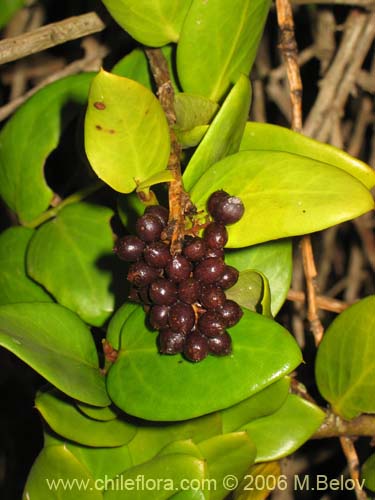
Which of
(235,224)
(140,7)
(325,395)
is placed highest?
(140,7)

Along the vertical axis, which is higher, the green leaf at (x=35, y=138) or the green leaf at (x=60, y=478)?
the green leaf at (x=35, y=138)

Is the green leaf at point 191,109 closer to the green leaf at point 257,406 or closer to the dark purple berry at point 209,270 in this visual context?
the dark purple berry at point 209,270

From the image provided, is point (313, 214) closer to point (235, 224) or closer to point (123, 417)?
point (235, 224)

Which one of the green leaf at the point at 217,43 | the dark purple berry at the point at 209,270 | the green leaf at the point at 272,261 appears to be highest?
the green leaf at the point at 217,43

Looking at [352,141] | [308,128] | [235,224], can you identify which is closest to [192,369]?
[235,224]

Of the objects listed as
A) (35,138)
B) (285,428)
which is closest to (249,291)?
(285,428)

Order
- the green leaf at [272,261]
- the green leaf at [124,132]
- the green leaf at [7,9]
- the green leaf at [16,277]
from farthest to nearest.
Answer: the green leaf at [7,9] < the green leaf at [16,277] < the green leaf at [272,261] < the green leaf at [124,132]

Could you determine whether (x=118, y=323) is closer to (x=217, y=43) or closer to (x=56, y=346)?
(x=56, y=346)

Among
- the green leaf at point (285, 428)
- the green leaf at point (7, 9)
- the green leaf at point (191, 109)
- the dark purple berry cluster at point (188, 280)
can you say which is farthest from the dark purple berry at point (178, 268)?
the green leaf at point (7, 9)
